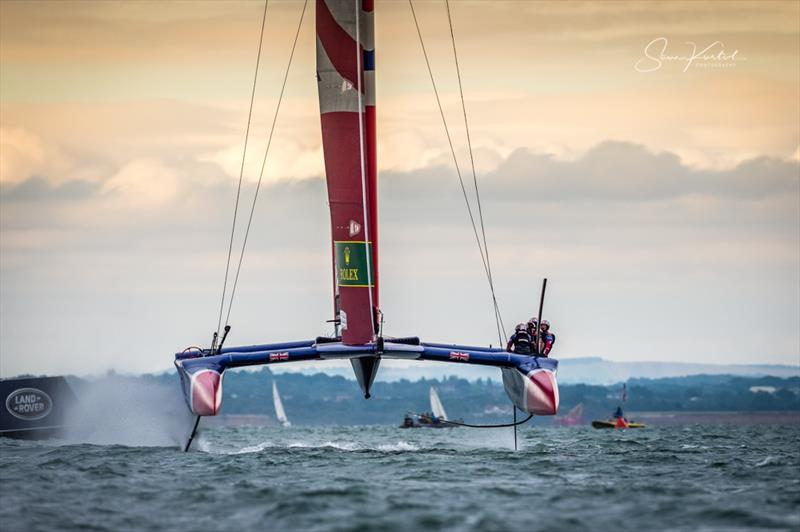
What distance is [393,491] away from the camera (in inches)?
531

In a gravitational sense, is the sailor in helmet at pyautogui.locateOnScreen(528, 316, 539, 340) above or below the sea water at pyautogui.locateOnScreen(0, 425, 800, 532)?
above

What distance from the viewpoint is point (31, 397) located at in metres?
27.1

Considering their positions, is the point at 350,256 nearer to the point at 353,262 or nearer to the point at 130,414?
the point at 353,262

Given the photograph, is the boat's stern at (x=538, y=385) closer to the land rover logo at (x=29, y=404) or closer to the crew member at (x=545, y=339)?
the crew member at (x=545, y=339)

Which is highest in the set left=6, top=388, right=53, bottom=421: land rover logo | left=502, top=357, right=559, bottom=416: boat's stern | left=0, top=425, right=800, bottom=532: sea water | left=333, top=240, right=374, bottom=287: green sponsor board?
left=333, top=240, right=374, bottom=287: green sponsor board

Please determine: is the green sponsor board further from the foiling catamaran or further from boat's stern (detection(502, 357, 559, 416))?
boat's stern (detection(502, 357, 559, 416))

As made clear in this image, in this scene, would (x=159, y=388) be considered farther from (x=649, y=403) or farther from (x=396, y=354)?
(x=649, y=403)

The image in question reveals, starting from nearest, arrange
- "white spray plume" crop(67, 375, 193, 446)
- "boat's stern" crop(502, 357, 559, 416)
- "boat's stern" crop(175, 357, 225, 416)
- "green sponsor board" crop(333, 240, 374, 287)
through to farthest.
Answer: "boat's stern" crop(175, 357, 225, 416), "green sponsor board" crop(333, 240, 374, 287), "boat's stern" crop(502, 357, 559, 416), "white spray plume" crop(67, 375, 193, 446)

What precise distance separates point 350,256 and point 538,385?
296 centimetres

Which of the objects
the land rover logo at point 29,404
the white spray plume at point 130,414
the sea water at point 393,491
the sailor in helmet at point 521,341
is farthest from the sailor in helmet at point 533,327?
the land rover logo at point 29,404

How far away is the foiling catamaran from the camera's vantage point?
17000 millimetres

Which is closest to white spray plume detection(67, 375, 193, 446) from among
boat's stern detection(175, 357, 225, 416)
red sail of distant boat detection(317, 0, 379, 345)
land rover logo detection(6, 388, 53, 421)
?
land rover logo detection(6, 388, 53, 421)

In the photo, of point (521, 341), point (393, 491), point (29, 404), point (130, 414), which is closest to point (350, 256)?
point (521, 341)

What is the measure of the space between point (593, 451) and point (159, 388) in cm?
900
